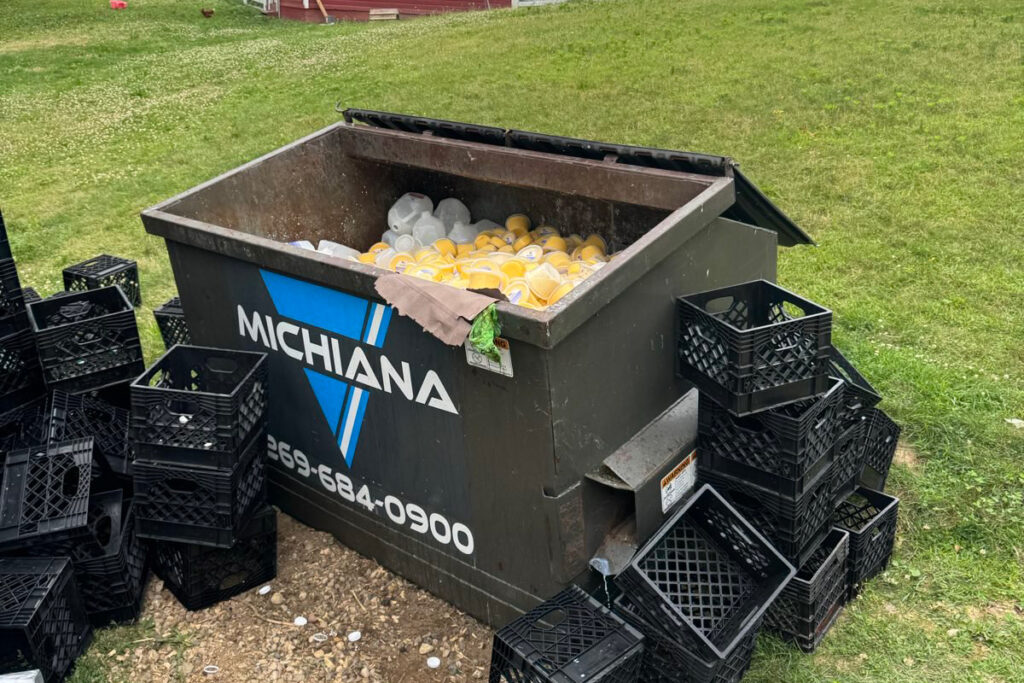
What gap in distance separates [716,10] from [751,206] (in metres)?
11.5

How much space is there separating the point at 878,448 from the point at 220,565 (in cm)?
287

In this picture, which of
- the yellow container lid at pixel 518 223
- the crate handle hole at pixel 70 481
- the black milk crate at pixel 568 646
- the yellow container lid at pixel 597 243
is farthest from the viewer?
the yellow container lid at pixel 518 223

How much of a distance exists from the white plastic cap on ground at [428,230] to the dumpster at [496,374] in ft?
1.22

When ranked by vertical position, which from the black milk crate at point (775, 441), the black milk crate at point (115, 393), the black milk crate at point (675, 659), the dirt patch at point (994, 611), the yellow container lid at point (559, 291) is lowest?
the dirt patch at point (994, 611)

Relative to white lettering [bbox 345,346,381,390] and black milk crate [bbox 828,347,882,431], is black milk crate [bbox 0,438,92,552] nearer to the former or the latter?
white lettering [bbox 345,346,381,390]

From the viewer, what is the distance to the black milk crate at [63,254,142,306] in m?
6.45

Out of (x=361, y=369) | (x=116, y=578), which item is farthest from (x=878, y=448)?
(x=116, y=578)

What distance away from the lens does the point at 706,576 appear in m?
3.37

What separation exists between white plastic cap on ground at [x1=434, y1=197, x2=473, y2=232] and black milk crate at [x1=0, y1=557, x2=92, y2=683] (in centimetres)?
254

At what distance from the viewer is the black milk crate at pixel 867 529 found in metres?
3.64

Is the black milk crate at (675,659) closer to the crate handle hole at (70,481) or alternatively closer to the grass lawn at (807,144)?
the grass lawn at (807,144)

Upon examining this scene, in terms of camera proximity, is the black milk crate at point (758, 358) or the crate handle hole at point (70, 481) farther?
the crate handle hole at point (70, 481)

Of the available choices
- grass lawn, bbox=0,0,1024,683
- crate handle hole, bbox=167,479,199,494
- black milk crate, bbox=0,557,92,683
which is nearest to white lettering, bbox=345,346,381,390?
crate handle hole, bbox=167,479,199,494

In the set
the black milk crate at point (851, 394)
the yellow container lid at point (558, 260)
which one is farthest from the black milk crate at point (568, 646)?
the yellow container lid at point (558, 260)
